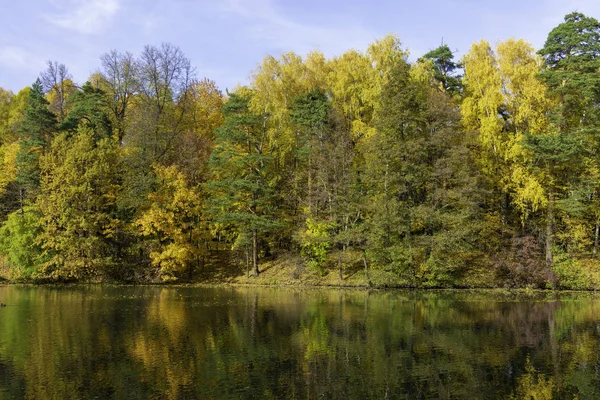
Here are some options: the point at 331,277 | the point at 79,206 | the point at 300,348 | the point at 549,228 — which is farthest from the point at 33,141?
the point at 549,228

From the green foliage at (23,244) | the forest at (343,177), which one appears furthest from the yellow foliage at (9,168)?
the green foliage at (23,244)

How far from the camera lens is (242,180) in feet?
153

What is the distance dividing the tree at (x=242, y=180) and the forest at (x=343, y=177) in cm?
20

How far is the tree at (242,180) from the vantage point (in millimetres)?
46688

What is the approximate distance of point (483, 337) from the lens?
74.6 ft

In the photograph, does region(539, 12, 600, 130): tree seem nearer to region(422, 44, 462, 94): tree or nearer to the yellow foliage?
region(422, 44, 462, 94): tree

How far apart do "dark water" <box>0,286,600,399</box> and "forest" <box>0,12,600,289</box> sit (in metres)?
8.36

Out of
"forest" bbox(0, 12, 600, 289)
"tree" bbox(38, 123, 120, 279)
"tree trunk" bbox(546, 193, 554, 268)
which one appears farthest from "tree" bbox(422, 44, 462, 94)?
"tree" bbox(38, 123, 120, 279)

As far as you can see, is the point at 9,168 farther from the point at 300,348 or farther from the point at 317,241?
the point at 300,348

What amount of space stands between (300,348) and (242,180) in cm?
2747

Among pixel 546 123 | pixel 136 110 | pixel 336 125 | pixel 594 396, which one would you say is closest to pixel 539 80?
pixel 546 123

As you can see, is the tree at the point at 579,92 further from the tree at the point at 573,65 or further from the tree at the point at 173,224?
the tree at the point at 173,224

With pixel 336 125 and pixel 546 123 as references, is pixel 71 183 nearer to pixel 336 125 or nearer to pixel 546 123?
pixel 336 125

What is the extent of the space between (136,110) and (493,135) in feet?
117
